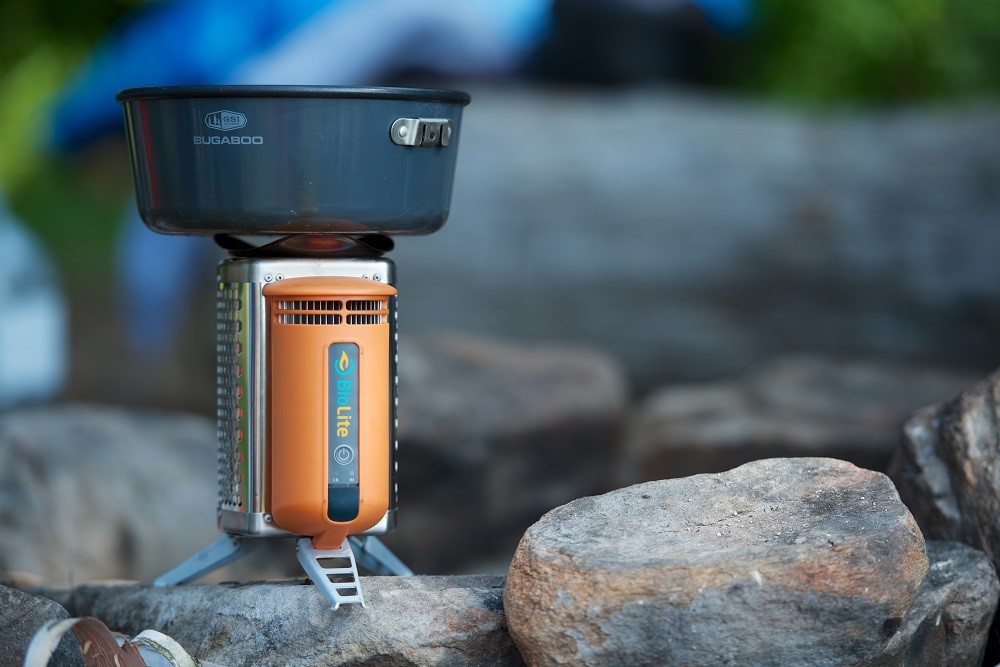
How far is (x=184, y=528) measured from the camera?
13.3 ft

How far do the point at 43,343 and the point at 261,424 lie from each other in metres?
4.31

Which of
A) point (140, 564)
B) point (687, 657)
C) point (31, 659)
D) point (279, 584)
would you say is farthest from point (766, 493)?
point (140, 564)

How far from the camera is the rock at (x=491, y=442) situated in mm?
4559

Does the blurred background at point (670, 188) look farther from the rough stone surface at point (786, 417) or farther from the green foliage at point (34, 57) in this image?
the green foliage at point (34, 57)

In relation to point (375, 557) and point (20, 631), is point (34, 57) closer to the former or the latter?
point (375, 557)

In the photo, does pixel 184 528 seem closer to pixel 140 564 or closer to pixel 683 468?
pixel 140 564

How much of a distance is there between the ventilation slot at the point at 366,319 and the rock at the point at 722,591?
0.48 meters

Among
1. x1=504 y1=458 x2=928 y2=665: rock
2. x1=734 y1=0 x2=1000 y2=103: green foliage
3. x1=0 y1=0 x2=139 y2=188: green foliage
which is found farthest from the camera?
x1=0 y1=0 x2=139 y2=188: green foliage

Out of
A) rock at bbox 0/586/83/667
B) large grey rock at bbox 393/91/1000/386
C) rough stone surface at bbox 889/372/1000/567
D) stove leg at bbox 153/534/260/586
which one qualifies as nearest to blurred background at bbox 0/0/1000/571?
large grey rock at bbox 393/91/1000/386

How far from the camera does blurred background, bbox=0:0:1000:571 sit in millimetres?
5230

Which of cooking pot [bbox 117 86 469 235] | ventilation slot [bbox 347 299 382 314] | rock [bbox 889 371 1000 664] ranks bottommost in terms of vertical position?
rock [bbox 889 371 1000 664]

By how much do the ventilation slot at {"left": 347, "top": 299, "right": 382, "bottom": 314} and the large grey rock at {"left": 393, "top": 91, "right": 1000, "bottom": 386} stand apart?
3.89 metres

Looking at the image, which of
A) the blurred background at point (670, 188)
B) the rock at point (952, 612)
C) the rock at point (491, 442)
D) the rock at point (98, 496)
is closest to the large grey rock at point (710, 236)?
the blurred background at point (670, 188)

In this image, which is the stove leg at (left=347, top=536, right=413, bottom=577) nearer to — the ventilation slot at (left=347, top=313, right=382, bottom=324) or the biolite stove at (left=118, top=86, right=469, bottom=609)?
the biolite stove at (left=118, top=86, right=469, bottom=609)
